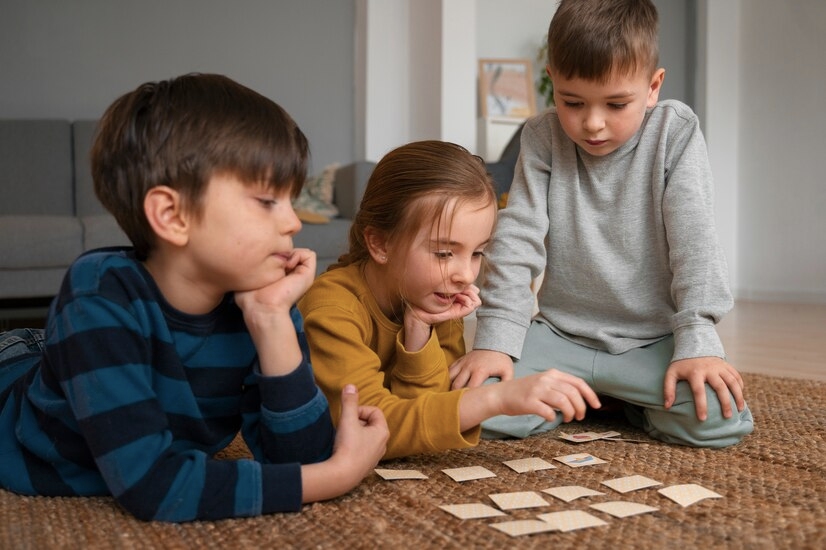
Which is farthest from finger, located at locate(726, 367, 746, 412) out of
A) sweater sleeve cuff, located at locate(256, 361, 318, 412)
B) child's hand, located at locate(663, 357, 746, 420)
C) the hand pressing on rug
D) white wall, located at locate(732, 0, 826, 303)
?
white wall, located at locate(732, 0, 826, 303)

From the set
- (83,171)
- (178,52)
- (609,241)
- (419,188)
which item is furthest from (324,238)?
(419,188)

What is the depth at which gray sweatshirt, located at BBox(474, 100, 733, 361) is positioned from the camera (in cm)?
149

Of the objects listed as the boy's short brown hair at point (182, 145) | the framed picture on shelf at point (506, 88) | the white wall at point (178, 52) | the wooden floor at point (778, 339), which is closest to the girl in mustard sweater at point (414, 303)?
the boy's short brown hair at point (182, 145)

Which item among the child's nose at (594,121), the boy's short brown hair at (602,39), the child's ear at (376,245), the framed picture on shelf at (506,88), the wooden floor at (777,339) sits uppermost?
the framed picture on shelf at (506,88)

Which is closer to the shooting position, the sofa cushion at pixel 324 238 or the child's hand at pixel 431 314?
the child's hand at pixel 431 314

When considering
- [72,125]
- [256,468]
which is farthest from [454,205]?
[72,125]

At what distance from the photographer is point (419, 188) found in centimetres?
131

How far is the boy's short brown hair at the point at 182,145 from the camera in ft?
3.16

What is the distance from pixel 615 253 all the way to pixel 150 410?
3.20 ft

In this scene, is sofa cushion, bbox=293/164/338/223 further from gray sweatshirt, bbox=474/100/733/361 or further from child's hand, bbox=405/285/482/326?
child's hand, bbox=405/285/482/326

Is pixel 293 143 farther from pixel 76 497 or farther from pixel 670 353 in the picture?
pixel 670 353

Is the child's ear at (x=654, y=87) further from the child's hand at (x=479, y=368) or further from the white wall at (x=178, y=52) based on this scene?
the white wall at (x=178, y=52)

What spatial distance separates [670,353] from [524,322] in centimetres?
27

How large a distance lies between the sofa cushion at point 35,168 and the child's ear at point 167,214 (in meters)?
3.69
